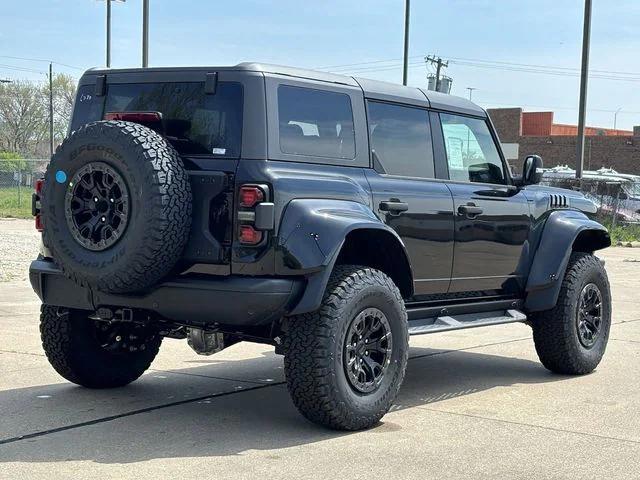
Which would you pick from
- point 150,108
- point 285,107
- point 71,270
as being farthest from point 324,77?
point 71,270

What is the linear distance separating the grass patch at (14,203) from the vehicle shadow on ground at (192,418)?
26824 millimetres

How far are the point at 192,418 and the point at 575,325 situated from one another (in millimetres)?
3315

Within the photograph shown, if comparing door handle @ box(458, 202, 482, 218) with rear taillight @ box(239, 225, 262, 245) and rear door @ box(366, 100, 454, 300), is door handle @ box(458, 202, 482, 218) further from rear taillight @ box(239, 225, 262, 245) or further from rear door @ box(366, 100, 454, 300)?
rear taillight @ box(239, 225, 262, 245)

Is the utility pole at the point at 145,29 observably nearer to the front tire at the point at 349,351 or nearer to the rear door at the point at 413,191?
the rear door at the point at 413,191

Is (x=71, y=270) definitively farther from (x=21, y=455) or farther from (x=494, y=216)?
(x=494, y=216)

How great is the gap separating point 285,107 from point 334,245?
0.92 m

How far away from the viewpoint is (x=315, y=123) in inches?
241

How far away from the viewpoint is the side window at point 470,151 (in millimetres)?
7277

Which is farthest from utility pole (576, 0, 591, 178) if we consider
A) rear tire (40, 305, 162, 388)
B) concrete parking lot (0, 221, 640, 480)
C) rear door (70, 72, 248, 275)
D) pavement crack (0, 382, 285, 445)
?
rear door (70, 72, 248, 275)

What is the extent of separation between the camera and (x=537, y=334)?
7.95 m

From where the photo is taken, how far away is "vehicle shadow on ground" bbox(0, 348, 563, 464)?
5.30 meters

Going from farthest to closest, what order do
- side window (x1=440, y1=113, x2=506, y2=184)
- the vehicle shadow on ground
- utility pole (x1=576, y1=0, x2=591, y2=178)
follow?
utility pole (x1=576, y1=0, x2=591, y2=178), side window (x1=440, y1=113, x2=506, y2=184), the vehicle shadow on ground

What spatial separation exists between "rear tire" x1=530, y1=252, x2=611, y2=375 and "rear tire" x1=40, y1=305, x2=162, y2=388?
3.00 metres

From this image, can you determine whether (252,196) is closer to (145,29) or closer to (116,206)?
(116,206)
